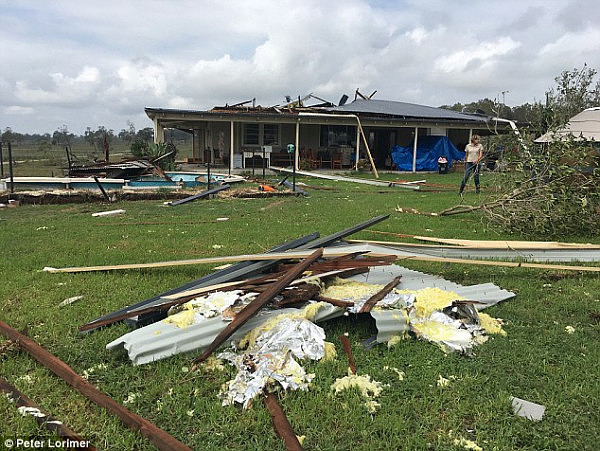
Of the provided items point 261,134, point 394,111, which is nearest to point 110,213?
point 261,134

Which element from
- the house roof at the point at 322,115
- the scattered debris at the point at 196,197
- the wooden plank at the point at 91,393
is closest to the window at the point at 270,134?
the house roof at the point at 322,115

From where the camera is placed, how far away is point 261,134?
22562mm

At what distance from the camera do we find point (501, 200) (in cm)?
784

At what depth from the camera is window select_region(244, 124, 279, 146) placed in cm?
2236

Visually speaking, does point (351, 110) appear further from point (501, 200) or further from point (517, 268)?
point (517, 268)

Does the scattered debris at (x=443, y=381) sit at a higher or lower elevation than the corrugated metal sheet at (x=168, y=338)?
lower

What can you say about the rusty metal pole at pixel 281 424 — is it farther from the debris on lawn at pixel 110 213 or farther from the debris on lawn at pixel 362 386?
the debris on lawn at pixel 110 213

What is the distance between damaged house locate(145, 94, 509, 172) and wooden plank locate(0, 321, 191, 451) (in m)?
17.2

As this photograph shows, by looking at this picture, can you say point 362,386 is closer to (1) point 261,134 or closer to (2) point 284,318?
(2) point 284,318

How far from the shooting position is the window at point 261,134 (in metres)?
22.4

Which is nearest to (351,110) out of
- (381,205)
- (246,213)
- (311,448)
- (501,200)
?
(381,205)

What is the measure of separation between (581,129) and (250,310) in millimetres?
9002

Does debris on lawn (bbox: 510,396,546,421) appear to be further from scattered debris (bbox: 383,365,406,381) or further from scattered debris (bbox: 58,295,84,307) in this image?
scattered debris (bbox: 58,295,84,307)

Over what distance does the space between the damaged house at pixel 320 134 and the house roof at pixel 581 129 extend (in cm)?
1125
